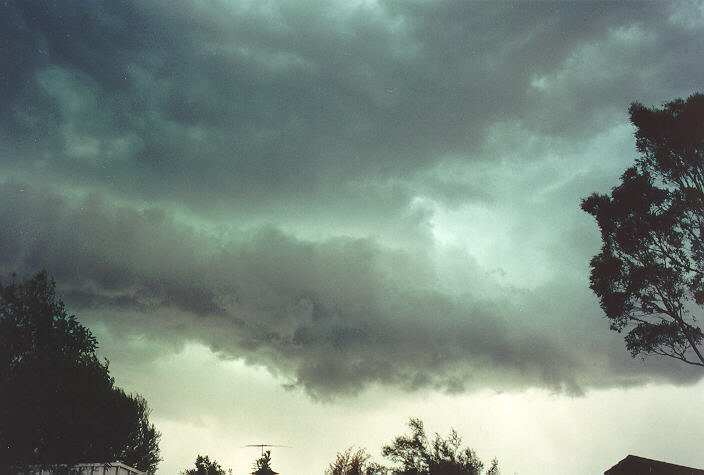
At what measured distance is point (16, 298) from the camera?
34500 millimetres

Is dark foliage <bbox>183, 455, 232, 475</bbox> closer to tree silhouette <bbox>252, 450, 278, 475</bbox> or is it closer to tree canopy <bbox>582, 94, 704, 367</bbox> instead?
tree silhouette <bbox>252, 450, 278, 475</bbox>

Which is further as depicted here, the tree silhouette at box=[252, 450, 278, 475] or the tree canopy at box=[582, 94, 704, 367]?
the tree silhouette at box=[252, 450, 278, 475]

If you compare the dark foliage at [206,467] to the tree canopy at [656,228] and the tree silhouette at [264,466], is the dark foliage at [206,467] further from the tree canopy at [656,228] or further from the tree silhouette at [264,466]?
the tree canopy at [656,228]

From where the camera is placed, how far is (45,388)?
32.9 metres

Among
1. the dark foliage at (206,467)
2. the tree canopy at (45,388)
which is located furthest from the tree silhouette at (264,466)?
the tree canopy at (45,388)

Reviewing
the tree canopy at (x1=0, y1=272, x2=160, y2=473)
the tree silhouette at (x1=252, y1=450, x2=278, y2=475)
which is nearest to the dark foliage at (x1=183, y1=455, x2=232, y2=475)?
the tree silhouette at (x1=252, y1=450, x2=278, y2=475)

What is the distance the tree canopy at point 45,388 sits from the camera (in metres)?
32.2

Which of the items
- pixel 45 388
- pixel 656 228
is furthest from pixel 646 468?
pixel 45 388

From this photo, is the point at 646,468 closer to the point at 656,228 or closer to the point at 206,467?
the point at 656,228

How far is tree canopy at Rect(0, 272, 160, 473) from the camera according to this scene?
32188mm

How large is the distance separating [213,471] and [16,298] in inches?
1854

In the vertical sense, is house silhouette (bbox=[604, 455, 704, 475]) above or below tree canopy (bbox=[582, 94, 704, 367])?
below

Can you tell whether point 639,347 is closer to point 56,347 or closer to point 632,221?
point 632,221

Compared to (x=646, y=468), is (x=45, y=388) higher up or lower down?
higher up
